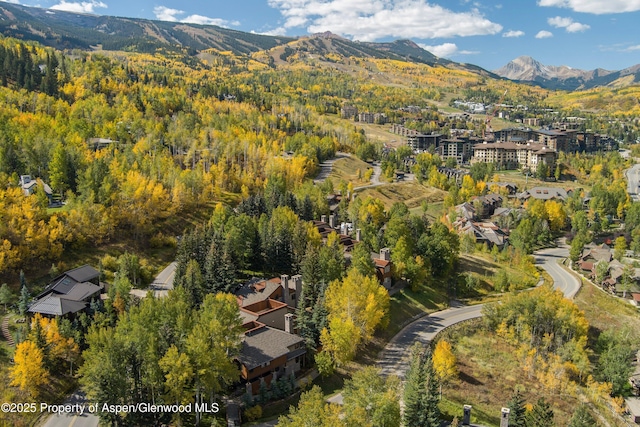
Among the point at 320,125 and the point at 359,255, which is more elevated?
the point at 320,125

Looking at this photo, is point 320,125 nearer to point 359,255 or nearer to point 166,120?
point 166,120

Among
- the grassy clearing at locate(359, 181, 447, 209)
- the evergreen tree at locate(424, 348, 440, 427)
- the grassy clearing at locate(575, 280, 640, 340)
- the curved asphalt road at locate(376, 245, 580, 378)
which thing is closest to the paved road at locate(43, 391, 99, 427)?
the evergreen tree at locate(424, 348, 440, 427)

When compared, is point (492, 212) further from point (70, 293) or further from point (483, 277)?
point (70, 293)

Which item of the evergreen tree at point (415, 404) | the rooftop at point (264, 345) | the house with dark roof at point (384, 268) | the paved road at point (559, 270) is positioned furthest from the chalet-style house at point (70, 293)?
the paved road at point (559, 270)

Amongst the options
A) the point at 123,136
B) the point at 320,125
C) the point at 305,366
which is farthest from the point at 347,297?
the point at 320,125

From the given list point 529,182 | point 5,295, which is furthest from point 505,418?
point 529,182

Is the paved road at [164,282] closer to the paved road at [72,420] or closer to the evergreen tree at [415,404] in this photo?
the paved road at [72,420]

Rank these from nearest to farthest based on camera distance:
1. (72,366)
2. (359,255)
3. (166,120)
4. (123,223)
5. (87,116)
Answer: (72,366) → (359,255) → (123,223) → (87,116) → (166,120)
